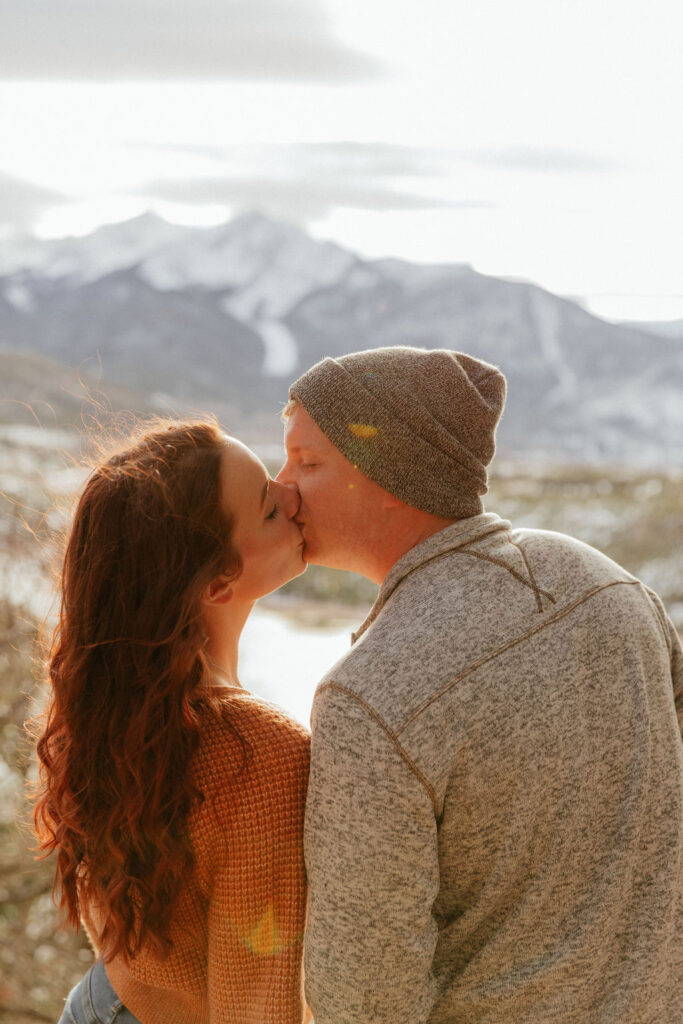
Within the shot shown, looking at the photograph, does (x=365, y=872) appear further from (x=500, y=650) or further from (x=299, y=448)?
(x=299, y=448)

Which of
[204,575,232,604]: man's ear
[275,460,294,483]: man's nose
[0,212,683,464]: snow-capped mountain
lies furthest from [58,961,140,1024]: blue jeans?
[0,212,683,464]: snow-capped mountain

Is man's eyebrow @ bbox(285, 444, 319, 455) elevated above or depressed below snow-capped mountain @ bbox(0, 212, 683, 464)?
above

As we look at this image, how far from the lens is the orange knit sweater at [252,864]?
4.43 ft

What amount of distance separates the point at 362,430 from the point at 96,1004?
3.62ft

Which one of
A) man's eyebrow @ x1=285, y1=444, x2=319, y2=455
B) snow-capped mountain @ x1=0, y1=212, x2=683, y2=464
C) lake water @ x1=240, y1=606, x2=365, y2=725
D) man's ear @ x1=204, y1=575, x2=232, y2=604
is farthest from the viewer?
snow-capped mountain @ x1=0, y1=212, x2=683, y2=464

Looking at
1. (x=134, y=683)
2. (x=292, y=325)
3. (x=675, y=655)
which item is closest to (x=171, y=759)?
(x=134, y=683)

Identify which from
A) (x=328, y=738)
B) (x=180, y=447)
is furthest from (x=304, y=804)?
(x=180, y=447)

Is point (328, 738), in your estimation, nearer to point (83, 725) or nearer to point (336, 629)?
point (83, 725)

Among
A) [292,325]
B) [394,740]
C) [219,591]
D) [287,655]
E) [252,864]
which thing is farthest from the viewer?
[292,325]

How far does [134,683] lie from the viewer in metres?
1.40

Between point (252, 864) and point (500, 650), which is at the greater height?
point (500, 650)

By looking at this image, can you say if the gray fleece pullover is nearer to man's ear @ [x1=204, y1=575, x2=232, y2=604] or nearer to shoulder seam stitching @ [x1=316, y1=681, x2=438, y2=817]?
shoulder seam stitching @ [x1=316, y1=681, x2=438, y2=817]

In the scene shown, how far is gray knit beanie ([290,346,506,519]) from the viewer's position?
153 cm

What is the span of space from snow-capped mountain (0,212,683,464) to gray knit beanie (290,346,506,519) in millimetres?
53023
